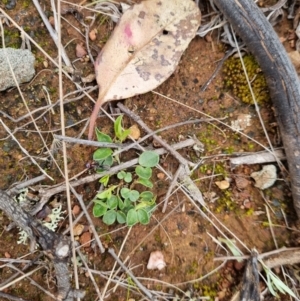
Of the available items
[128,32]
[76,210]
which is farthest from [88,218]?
[128,32]

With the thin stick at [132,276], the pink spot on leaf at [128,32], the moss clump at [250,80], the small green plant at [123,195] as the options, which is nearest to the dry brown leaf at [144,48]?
the pink spot on leaf at [128,32]

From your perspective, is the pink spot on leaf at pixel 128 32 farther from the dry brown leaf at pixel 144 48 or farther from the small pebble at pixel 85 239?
the small pebble at pixel 85 239

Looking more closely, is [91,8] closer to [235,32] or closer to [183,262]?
[235,32]

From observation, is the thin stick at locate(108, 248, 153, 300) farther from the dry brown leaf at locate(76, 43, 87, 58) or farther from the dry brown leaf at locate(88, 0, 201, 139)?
the dry brown leaf at locate(76, 43, 87, 58)

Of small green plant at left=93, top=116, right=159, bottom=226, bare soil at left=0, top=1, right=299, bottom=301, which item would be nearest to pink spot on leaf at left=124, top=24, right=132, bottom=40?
bare soil at left=0, top=1, right=299, bottom=301

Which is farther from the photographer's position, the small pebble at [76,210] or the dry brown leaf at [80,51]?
the dry brown leaf at [80,51]

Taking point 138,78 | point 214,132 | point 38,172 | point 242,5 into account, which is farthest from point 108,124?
point 242,5
